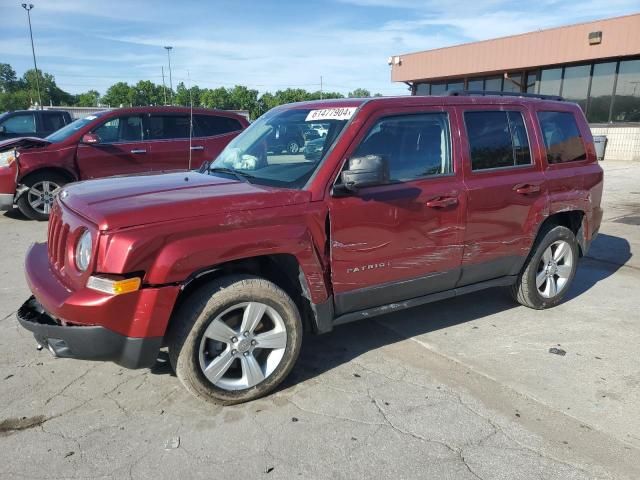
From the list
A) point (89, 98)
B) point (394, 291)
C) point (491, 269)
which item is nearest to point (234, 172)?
point (394, 291)

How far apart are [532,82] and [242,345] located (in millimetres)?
22196

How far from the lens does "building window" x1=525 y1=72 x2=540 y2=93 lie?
21.5 meters

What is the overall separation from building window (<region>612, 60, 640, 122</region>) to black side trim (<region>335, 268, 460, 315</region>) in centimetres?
1848

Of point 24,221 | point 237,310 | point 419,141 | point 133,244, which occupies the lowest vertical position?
point 24,221

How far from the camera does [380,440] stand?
2.82 m

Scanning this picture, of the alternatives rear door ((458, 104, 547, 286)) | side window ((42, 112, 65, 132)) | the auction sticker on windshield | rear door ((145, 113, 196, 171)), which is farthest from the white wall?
the auction sticker on windshield

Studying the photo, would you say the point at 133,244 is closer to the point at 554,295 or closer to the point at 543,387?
the point at 543,387

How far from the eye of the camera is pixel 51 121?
1284 centimetres

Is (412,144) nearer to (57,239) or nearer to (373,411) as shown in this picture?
(373,411)

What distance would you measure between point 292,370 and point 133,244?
4.88 ft

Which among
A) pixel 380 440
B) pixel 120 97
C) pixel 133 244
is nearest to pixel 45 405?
pixel 133 244

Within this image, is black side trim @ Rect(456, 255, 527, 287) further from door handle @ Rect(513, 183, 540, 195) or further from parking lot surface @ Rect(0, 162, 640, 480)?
door handle @ Rect(513, 183, 540, 195)

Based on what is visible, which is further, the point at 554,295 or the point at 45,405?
the point at 554,295

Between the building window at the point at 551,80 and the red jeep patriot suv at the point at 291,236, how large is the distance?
730 inches
